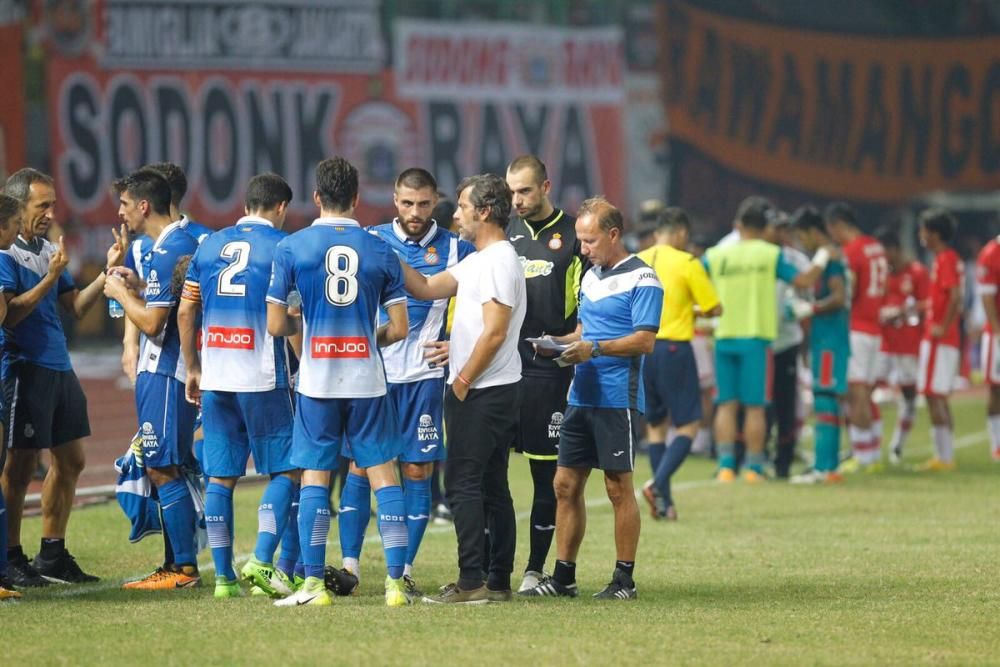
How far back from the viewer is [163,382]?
9.13 m

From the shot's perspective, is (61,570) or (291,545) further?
(61,570)

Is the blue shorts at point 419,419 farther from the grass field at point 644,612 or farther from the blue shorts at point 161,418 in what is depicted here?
the blue shorts at point 161,418

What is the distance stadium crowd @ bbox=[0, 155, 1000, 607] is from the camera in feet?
26.9

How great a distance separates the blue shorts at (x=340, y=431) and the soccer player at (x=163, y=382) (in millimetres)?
1151

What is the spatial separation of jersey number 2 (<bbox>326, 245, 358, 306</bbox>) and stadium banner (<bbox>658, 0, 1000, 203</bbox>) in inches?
1081

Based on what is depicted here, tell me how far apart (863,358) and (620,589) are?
8858 mm

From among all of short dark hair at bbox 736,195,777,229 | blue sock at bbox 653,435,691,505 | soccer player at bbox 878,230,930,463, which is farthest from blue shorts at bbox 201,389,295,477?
soccer player at bbox 878,230,930,463

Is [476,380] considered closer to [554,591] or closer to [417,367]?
[417,367]

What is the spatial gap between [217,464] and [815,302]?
327 inches

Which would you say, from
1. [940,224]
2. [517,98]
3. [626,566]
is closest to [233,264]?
[626,566]

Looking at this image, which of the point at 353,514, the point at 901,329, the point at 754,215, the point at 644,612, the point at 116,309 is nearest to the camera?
the point at 644,612

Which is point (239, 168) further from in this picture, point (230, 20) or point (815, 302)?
point (815, 302)

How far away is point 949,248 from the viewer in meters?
17.0

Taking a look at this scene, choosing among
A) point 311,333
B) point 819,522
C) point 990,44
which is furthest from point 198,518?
point 990,44
